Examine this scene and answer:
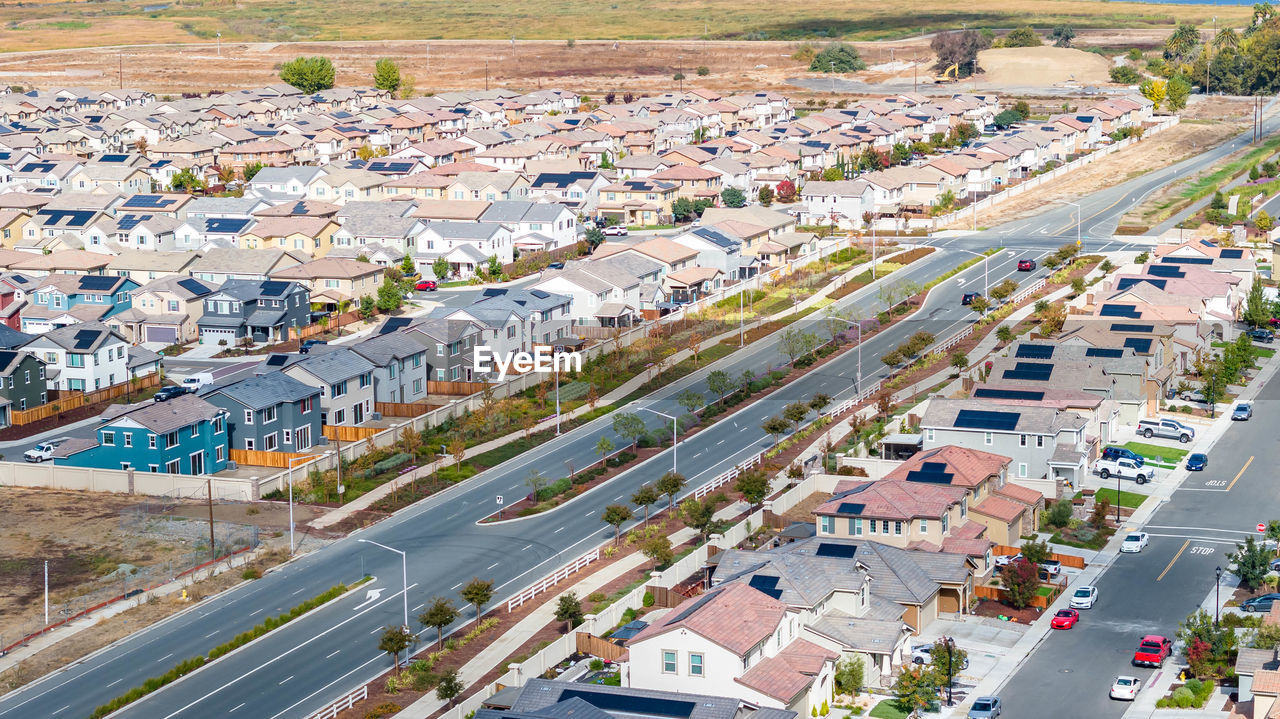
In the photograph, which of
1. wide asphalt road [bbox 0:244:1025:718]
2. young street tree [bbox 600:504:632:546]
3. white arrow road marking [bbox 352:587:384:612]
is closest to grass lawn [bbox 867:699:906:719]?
wide asphalt road [bbox 0:244:1025:718]

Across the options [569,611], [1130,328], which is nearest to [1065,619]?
[569,611]

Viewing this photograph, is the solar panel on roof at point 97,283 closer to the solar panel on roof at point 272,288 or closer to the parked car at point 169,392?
the solar panel on roof at point 272,288

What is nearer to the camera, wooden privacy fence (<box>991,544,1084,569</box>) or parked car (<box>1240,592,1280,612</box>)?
parked car (<box>1240,592,1280,612</box>)

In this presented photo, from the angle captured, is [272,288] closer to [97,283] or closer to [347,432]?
[97,283]

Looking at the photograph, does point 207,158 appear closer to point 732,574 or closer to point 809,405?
point 809,405

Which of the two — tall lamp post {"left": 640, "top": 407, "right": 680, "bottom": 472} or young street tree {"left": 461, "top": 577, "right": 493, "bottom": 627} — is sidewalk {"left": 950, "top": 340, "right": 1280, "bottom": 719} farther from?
tall lamp post {"left": 640, "top": 407, "right": 680, "bottom": 472}

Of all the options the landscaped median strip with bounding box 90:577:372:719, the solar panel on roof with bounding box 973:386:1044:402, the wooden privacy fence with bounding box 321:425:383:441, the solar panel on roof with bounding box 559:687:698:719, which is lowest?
the wooden privacy fence with bounding box 321:425:383:441

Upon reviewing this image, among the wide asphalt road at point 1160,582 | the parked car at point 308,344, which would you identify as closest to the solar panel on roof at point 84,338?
the parked car at point 308,344
